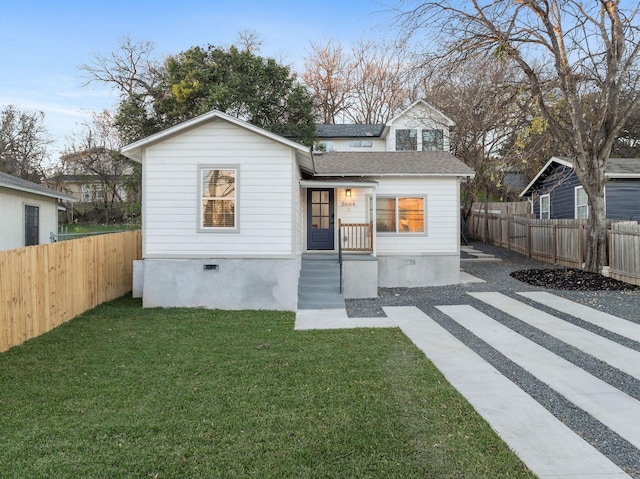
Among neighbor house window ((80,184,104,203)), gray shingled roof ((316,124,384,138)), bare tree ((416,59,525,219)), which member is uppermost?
gray shingled roof ((316,124,384,138))

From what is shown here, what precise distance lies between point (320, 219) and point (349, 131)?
12.3 m

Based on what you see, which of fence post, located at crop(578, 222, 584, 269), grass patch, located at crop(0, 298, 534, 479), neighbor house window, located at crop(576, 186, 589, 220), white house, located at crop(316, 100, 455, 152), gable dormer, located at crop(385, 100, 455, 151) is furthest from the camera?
gable dormer, located at crop(385, 100, 455, 151)

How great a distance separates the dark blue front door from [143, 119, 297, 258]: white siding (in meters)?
3.29

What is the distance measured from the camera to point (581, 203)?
15766 mm

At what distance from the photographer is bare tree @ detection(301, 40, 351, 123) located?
2781 cm

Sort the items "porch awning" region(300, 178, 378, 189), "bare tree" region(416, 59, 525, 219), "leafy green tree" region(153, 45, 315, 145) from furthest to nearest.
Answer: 1. "leafy green tree" region(153, 45, 315, 145)
2. "bare tree" region(416, 59, 525, 219)
3. "porch awning" region(300, 178, 378, 189)

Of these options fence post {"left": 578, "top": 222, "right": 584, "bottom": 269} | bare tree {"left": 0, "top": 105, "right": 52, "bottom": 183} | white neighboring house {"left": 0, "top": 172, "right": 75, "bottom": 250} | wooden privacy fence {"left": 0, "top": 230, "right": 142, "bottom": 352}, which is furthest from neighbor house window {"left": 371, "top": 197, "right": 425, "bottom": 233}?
bare tree {"left": 0, "top": 105, "right": 52, "bottom": 183}

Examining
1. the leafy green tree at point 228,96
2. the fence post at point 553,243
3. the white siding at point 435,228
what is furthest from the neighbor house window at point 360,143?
the white siding at point 435,228

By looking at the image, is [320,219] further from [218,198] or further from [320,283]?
[218,198]

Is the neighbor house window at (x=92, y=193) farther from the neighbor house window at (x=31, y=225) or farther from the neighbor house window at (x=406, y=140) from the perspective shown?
the neighbor house window at (x=406, y=140)

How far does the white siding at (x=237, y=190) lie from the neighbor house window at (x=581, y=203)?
13258 millimetres

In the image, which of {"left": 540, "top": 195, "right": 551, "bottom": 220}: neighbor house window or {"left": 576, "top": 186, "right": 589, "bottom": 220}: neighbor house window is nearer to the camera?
{"left": 576, "top": 186, "right": 589, "bottom": 220}: neighbor house window

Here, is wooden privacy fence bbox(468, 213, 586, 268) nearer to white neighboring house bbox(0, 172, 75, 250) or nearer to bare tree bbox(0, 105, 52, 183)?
white neighboring house bbox(0, 172, 75, 250)

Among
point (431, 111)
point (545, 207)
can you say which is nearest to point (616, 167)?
point (545, 207)
